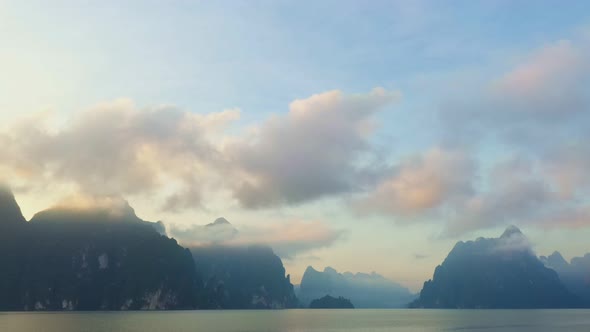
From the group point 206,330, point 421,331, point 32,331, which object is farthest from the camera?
point 421,331

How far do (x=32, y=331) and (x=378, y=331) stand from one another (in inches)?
4064

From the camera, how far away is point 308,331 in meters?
165

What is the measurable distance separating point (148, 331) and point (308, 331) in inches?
1909

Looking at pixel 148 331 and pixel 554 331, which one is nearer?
pixel 148 331

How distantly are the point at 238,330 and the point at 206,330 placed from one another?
10465mm

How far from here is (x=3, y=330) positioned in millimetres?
144250

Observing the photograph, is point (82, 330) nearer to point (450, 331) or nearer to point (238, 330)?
point (238, 330)

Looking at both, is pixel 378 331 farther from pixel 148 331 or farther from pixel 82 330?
pixel 82 330

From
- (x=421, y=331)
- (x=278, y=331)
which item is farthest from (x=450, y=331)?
(x=278, y=331)

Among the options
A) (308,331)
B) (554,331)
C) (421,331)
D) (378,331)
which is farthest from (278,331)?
(554,331)

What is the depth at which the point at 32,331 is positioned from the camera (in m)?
143

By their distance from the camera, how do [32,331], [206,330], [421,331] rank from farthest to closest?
[421,331]
[206,330]
[32,331]

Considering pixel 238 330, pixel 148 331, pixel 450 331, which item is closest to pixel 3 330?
pixel 148 331

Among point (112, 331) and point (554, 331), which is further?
point (554, 331)
